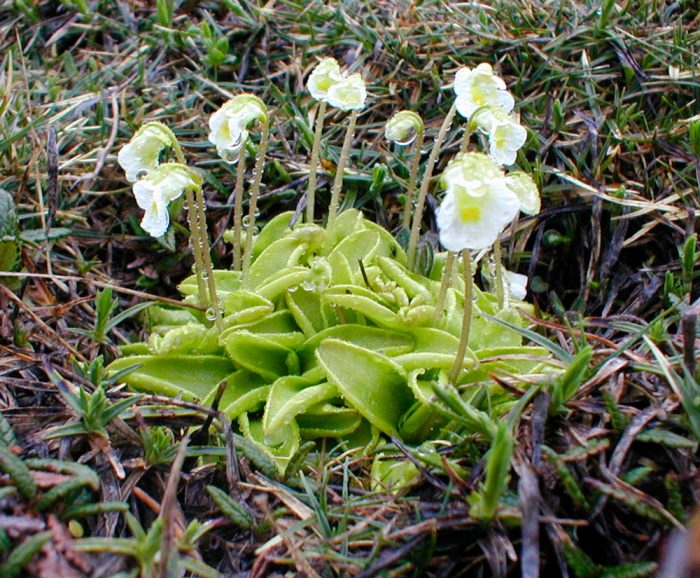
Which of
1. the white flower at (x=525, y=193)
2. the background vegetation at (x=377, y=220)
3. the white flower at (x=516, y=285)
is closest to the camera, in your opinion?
the background vegetation at (x=377, y=220)

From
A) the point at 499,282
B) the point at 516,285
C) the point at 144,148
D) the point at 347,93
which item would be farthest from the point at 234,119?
the point at 516,285

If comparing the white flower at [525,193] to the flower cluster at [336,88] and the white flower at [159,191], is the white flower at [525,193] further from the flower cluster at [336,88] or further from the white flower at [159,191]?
the white flower at [159,191]

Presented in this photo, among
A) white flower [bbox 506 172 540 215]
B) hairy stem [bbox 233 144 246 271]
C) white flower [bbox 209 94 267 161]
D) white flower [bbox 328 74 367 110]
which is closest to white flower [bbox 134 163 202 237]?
white flower [bbox 209 94 267 161]

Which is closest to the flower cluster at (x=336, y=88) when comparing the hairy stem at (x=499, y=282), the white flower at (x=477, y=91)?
the white flower at (x=477, y=91)

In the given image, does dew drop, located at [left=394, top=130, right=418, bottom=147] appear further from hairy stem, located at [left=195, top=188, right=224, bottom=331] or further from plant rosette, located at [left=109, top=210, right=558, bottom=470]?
hairy stem, located at [left=195, top=188, right=224, bottom=331]

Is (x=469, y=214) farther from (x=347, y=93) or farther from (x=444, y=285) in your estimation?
(x=347, y=93)

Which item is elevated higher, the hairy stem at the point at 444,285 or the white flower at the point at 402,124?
the white flower at the point at 402,124

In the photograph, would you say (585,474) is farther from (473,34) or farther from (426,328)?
(473,34)
